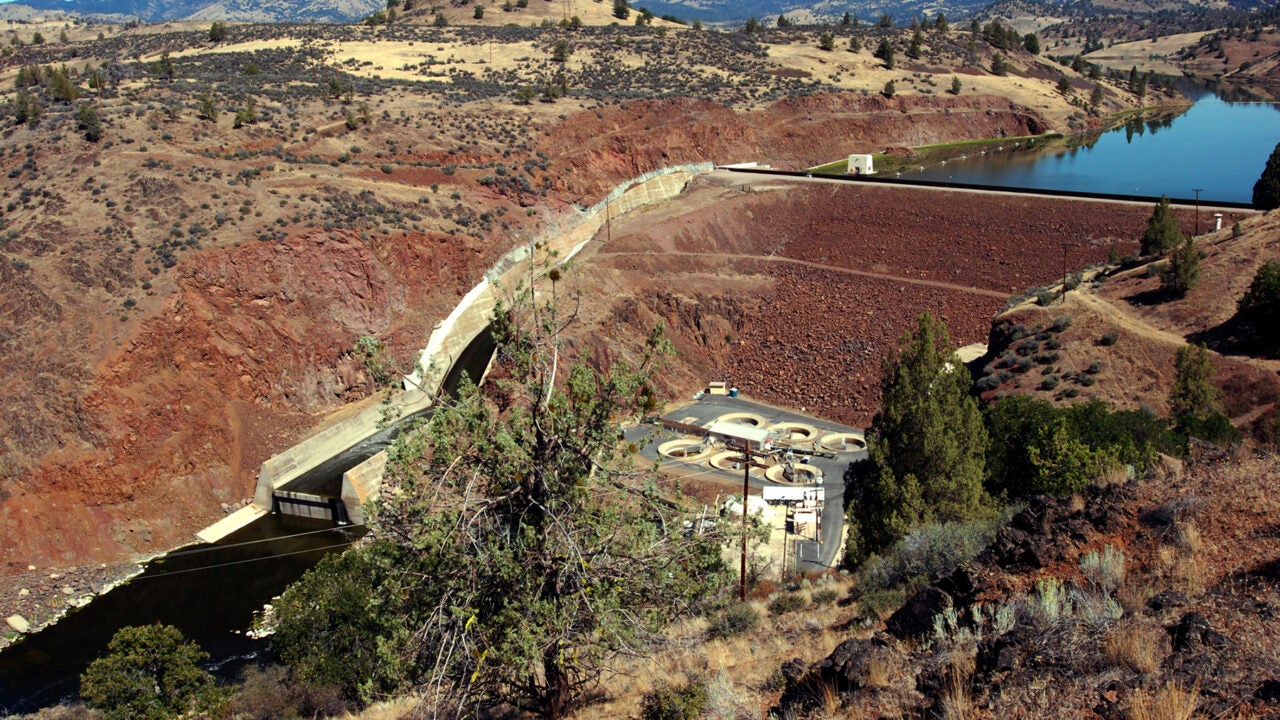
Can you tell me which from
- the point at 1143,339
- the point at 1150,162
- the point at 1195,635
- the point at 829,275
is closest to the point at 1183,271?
the point at 1143,339

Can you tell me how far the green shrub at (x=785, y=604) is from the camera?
650 inches

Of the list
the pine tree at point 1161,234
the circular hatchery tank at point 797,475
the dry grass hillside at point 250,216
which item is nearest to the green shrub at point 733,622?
the circular hatchery tank at point 797,475

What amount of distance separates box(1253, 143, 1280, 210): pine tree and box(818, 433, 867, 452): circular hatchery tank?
845 inches

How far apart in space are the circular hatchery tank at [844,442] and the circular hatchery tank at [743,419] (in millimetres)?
2749

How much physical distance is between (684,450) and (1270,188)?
28.3 m

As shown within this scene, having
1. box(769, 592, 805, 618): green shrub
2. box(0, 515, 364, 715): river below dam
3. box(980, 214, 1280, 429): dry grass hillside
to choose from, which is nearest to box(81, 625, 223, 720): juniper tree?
box(0, 515, 364, 715): river below dam

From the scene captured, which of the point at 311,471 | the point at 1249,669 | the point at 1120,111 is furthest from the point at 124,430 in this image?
the point at 1120,111

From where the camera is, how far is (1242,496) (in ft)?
34.3

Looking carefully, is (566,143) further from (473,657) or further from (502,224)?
(473,657)

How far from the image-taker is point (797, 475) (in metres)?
31.2

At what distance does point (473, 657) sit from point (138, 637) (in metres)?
12.8

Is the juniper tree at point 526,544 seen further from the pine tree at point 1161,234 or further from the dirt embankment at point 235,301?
the pine tree at point 1161,234

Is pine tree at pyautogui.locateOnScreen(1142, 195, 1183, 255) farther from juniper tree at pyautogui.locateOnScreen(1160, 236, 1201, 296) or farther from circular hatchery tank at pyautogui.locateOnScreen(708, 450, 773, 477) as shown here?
circular hatchery tank at pyautogui.locateOnScreen(708, 450, 773, 477)

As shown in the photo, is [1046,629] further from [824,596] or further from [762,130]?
[762,130]
